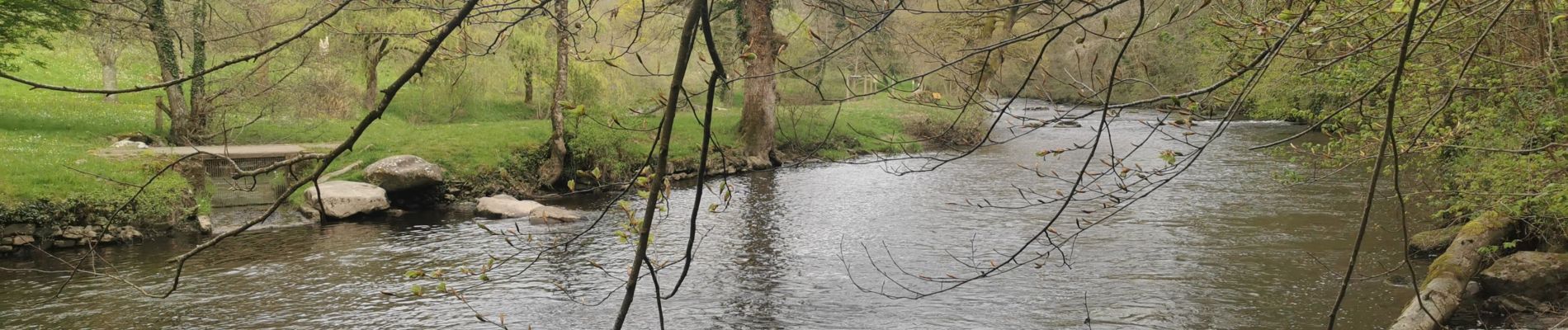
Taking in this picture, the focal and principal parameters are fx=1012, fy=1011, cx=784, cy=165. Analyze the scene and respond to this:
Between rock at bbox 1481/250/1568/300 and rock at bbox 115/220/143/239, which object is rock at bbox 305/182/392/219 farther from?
rock at bbox 1481/250/1568/300

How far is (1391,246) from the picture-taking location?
12.7m

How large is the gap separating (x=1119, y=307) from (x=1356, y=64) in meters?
3.36

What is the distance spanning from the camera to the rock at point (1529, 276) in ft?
30.7

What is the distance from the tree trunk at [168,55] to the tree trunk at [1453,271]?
58.2 feet

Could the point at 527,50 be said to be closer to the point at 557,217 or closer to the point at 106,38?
the point at 106,38

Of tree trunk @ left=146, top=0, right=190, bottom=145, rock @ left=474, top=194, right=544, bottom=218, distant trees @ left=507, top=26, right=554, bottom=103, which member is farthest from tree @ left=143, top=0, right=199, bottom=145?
distant trees @ left=507, top=26, right=554, bottom=103

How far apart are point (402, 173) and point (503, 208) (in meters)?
2.26

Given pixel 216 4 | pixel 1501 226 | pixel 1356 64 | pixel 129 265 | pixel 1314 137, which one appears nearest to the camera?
pixel 1356 64

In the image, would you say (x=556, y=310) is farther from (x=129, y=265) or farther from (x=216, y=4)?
(x=216, y=4)

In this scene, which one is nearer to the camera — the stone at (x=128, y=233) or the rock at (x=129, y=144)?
the stone at (x=128, y=233)

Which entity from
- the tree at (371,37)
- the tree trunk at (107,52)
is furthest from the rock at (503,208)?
the tree at (371,37)

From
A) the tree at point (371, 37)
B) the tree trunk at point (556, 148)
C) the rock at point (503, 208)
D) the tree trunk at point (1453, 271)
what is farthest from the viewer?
the tree at point (371, 37)

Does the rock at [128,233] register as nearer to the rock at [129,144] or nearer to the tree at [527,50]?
the rock at [129,144]

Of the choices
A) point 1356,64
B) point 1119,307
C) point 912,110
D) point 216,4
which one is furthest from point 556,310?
point 912,110
